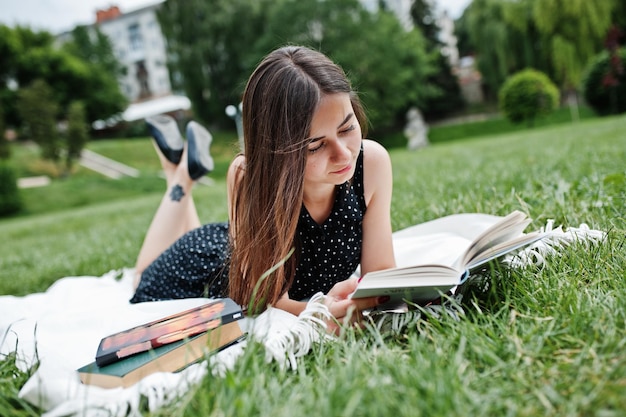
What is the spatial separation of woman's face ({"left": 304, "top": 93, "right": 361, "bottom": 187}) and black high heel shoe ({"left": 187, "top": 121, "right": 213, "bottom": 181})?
1.22 m

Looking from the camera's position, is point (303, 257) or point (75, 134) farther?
point (75, 134)

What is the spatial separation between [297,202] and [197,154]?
1.28 meters

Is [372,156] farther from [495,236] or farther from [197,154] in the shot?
[197,154]

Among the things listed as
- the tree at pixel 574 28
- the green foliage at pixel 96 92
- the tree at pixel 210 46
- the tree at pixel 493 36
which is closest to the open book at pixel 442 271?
the tree at pixel 574 28

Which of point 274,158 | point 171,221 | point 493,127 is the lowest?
point 493,127

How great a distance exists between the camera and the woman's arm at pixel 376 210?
177 centimetres

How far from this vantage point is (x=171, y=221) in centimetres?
245

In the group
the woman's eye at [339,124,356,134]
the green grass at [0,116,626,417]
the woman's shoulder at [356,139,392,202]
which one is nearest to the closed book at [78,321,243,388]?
the green grass at [0,116,626,417]

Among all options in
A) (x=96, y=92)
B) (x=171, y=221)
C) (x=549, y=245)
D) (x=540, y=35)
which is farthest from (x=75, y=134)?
(x=540, y=35)

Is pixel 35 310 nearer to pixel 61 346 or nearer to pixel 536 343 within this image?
pixel 61 346

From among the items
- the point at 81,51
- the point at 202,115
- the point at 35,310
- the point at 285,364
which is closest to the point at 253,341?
the point at 285,364

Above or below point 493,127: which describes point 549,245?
above

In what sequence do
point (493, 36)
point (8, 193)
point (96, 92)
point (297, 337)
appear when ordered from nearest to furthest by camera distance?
point (297, 337) < point (8, 193) < point (493, 36) < point (96, 92)

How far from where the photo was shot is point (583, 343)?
3.16 ft
